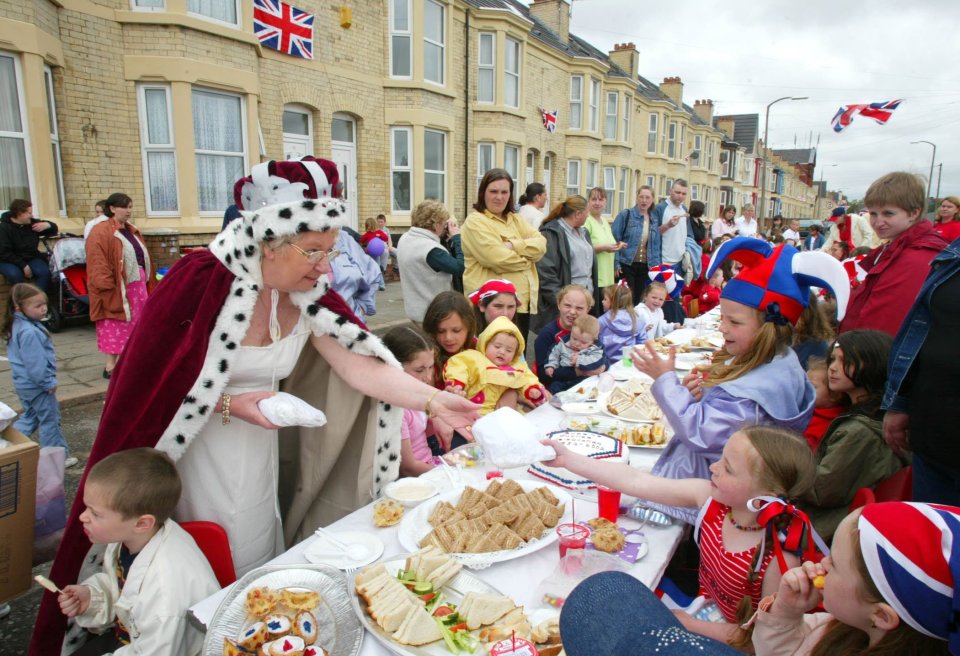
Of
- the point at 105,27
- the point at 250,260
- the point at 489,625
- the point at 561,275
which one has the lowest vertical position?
the point at 489,625

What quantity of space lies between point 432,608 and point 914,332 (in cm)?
243

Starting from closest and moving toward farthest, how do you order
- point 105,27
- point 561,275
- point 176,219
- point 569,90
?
point 561,275, point 105,27, point 176,219, point 569,90

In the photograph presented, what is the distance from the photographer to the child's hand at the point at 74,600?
6.86 feet

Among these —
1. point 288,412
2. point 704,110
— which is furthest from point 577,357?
point 704,110

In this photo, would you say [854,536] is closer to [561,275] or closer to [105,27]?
[561,275]

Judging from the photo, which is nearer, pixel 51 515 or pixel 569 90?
pixel 51 515

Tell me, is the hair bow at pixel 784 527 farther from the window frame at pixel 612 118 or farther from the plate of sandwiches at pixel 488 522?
the window frame at pixel 612 118

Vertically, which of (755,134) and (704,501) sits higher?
(755,134)

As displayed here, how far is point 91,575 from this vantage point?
2244 mm

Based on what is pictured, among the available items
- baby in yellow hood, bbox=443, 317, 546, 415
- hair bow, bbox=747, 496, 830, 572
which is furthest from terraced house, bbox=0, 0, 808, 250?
hair bow, bbox=747, 496, 830, 572

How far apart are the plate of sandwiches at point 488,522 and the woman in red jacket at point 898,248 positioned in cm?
307

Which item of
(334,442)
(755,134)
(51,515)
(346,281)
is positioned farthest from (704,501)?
(755,134)

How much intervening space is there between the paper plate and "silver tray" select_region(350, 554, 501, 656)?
126mm

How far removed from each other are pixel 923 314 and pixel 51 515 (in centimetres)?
412
